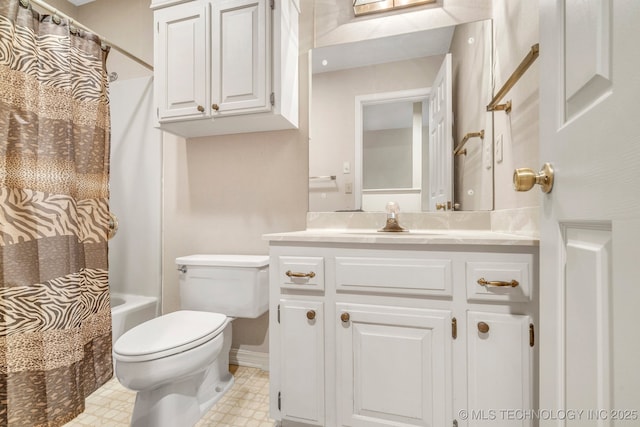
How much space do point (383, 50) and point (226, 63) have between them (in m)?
0.85

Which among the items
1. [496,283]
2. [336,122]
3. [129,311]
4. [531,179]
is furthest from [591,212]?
[129,311]

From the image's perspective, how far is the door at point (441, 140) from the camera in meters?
1.54

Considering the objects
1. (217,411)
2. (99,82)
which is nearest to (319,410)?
(217,411)

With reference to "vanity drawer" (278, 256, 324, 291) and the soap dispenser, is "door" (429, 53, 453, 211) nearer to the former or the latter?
the soap dispenser

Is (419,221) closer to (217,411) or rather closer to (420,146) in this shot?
(420,146)

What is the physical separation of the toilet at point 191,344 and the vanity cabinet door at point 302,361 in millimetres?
363

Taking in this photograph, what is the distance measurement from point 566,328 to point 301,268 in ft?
2.68

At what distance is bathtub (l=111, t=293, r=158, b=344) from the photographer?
175 centimetres

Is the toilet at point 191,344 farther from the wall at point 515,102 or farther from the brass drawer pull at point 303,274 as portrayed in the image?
the wall at point 515,102

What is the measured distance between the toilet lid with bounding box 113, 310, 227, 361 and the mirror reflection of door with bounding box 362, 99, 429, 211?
3.25ft

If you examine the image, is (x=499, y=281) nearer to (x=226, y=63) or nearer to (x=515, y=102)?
(x=515, y=102)

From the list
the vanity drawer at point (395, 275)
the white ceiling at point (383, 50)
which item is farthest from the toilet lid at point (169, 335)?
the white ceiling at point (383, 50)

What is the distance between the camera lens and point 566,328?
0.55 m

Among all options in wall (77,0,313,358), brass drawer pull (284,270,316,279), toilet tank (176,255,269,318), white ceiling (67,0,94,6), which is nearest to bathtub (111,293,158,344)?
wall (77,0,313,358)
